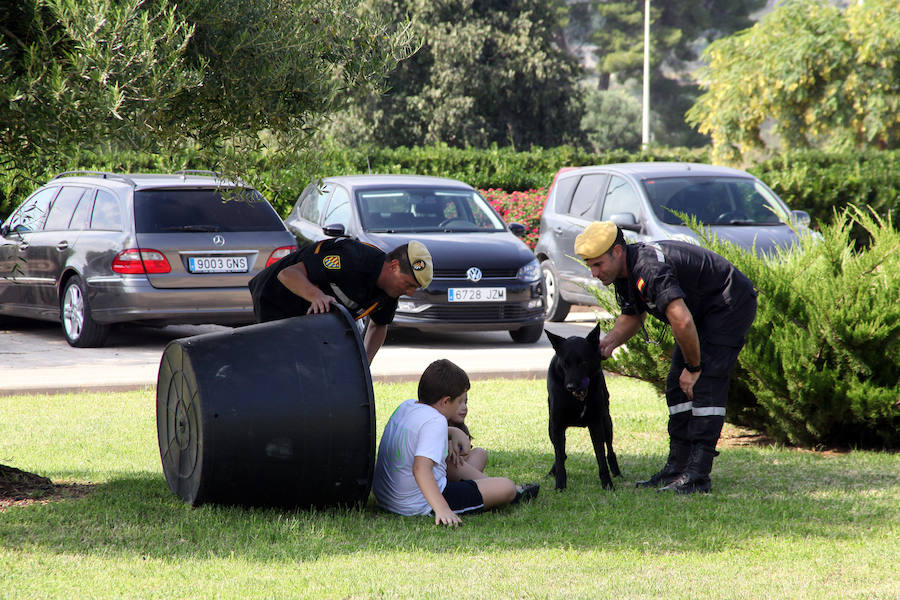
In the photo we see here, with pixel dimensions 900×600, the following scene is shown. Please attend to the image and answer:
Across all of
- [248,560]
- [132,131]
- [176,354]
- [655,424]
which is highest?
[132,131]

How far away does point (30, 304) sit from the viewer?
38.2 ft

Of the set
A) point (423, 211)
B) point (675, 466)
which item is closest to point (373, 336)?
point (675, 466)

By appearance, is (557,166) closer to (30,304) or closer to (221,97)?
(30,304)

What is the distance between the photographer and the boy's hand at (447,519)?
4887 millimetres

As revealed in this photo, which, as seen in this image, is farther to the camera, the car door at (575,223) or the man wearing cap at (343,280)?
the car door at (575,223)

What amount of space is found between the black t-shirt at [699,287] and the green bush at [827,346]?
3.83ft

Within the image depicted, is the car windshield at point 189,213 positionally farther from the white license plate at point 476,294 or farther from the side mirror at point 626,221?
the side mirror at point 626,221

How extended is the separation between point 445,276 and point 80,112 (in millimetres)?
6874

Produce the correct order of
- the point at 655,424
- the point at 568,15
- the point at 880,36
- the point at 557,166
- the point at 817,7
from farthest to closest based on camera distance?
1. the point at 568,15
2. the point at 817,7
3. the point at 880,36
4. the point at 557,166
5. the point at 655,424

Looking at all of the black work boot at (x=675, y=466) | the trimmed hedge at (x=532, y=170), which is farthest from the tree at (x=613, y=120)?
the black work boot at (x=675, y=466)

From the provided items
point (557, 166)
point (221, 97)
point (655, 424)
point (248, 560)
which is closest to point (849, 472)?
point (655, 424)

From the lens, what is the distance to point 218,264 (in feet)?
35.0

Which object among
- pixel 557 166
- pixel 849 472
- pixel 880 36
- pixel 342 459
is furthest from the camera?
pixel 880 36

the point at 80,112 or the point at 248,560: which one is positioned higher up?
the point at 80,112
